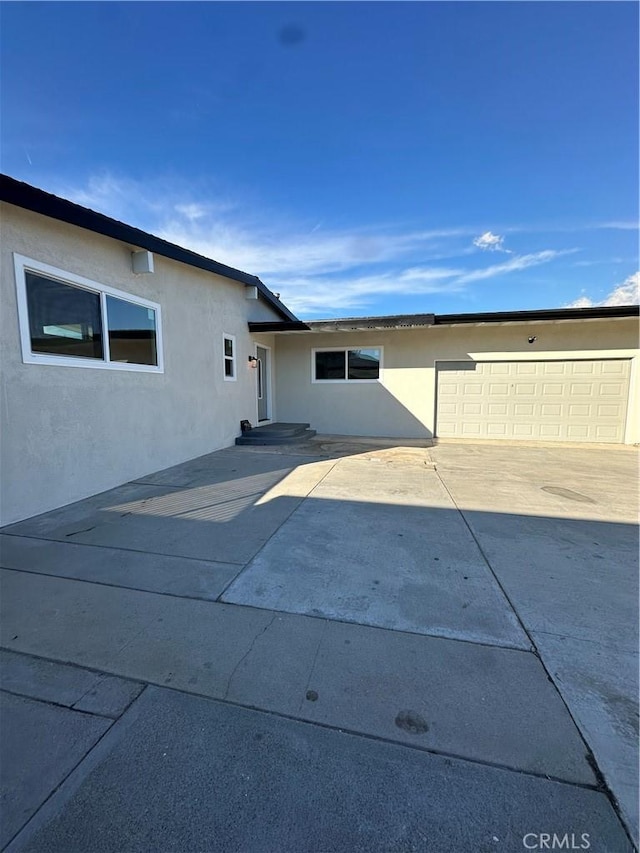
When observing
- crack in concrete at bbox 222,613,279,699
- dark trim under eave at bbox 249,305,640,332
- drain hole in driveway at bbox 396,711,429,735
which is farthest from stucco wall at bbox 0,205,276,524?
drain hole in driveway at bbox 396,711,429,735

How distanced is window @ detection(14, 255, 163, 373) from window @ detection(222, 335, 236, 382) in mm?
2385

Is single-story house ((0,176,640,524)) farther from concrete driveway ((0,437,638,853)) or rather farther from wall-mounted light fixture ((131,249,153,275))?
concrete driveway ((0,437,638,853))

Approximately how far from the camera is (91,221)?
15.4ft

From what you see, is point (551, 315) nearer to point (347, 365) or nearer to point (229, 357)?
point (347, 365)

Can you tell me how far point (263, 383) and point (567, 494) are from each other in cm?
828

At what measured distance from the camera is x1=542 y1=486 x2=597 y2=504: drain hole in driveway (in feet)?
16.5

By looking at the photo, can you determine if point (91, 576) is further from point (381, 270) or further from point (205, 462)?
point (381, 270)

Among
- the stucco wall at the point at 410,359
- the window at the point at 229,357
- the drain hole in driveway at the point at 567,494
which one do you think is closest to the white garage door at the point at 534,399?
the stucco wall at the point at 410,359

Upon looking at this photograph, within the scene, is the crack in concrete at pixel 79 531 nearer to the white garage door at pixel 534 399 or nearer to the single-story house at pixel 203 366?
the single-story house at pixel 203 366

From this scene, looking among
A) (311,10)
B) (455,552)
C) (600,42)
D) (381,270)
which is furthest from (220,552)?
(381,270)

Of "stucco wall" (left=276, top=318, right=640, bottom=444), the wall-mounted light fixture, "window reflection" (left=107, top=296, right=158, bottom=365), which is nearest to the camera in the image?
"window reflection" (left=107, top=296, right=158, bottom=365)

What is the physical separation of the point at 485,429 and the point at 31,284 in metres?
10.1

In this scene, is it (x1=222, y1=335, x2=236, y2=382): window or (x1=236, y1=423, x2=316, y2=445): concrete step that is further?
(x1=236, y1=423, x2=316, y2=445): concrete step

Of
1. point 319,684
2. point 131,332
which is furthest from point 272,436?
point 319,684
